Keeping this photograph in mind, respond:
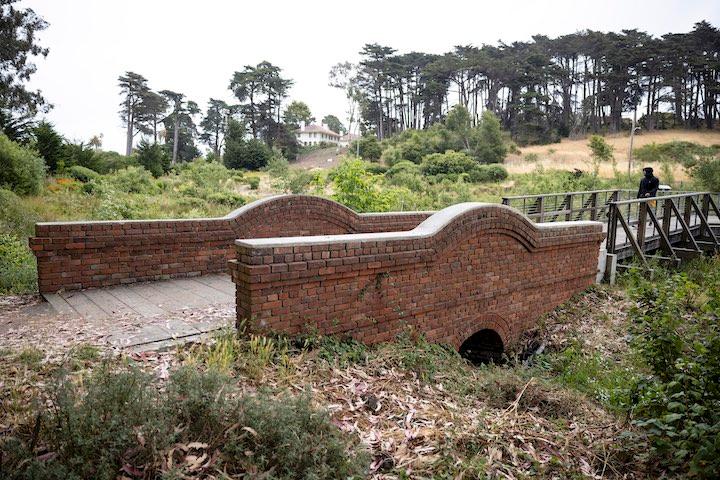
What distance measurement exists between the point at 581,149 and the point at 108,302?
197 ft

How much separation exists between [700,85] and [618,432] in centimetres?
7148

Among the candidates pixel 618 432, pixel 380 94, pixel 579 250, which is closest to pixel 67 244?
pixel 618 432

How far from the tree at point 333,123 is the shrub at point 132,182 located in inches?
3360

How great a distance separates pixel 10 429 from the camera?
2766 mm

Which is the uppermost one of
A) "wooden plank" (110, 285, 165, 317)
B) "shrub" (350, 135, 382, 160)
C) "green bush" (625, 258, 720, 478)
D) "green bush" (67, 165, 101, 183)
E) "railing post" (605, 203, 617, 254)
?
"shrub" (350, 135, 382, 160)

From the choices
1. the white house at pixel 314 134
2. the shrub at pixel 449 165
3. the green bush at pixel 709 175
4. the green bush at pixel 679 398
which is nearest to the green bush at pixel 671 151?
the green bush at pixel 709 175

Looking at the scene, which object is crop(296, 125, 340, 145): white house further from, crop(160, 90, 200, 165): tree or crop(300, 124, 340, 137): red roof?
crop(160, 90, 200, 165): tree

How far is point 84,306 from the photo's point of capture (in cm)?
545

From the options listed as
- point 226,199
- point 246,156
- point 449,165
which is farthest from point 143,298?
point 246,156

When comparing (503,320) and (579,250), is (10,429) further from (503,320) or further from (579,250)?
(579,250)

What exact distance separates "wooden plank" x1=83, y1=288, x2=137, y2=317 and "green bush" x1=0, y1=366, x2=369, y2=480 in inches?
87.8

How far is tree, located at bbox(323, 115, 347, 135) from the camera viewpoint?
108 m

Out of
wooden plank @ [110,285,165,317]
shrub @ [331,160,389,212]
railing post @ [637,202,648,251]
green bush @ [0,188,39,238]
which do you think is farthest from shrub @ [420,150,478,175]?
wooden plank @ [110,285,165,317]

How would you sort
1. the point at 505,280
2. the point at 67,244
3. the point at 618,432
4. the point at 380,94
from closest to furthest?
1. the point at 618,432
2. the point at 67,244
3. the point at 505,280
4. the point at 380,94
